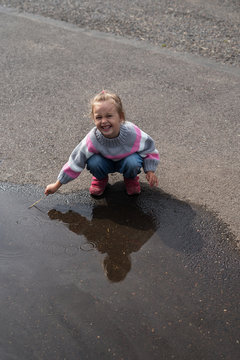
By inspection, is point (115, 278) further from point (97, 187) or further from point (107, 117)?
point (107, 117)

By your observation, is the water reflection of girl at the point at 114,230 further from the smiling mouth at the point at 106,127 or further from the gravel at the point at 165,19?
the gravel at the point at 165,19

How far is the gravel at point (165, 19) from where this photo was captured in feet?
21.5

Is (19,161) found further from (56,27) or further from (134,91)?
(56,27)

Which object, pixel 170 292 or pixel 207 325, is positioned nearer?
pixel 207 325

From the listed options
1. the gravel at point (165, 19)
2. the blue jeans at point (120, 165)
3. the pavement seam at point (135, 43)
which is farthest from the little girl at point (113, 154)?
the gravel at point (165, 19)

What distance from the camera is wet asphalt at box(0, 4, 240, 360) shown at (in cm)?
243

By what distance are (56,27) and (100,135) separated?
4646 millimetres

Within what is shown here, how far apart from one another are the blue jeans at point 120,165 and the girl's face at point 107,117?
23 cm

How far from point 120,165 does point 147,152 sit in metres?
0.24

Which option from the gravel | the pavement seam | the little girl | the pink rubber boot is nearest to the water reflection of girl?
the pink rubber boot

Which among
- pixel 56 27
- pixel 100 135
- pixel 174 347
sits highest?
pixel 100 135

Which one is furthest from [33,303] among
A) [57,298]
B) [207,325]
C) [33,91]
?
[33,91]

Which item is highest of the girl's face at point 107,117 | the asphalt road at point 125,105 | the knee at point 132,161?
the girl's face at point 107,117

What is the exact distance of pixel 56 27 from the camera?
7.28m
